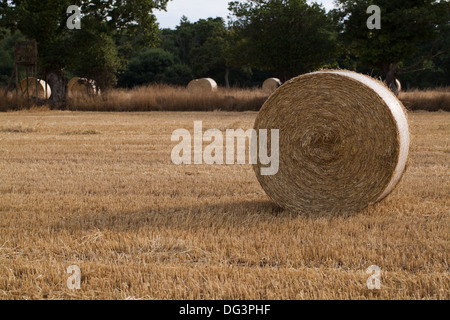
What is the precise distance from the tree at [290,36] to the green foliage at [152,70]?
2028 centimetres

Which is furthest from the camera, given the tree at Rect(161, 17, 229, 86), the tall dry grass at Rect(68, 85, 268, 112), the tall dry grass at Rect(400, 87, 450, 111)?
the tree at Rect(161, 17, 229, 86)

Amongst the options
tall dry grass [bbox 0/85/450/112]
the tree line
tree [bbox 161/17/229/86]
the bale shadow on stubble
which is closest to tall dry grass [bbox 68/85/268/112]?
tall dry grass [bbox 0/85/450/112]

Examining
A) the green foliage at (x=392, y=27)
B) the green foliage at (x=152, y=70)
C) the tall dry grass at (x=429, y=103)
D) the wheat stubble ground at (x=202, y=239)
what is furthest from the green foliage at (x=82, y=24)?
the green foliage at (x=152, y=70)

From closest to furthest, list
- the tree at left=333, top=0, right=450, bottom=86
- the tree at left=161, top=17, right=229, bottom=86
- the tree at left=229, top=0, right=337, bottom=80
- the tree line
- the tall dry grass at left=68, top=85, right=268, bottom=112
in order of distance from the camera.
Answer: the tall dry grass at left=68, top=85, right=268, bottom=112
the tree line
the tree at left=333, top=0, right=450, bottom=86
the tree at left=229, top=0, right=337, bottom=80
the tree at left=161, top=17, right=229, bottom=86

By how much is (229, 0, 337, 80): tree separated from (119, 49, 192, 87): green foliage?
66.5ft

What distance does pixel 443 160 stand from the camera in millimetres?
9359

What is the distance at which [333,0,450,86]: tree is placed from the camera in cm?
2598

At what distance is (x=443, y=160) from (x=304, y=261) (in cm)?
614

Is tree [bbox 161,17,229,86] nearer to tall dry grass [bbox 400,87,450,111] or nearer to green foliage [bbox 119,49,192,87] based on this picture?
green foliage [bbox 119,49,192,87]

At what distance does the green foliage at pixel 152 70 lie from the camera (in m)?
50.6

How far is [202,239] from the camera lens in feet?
15.5

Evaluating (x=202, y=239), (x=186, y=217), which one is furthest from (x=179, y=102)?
(x=202, y=239)
